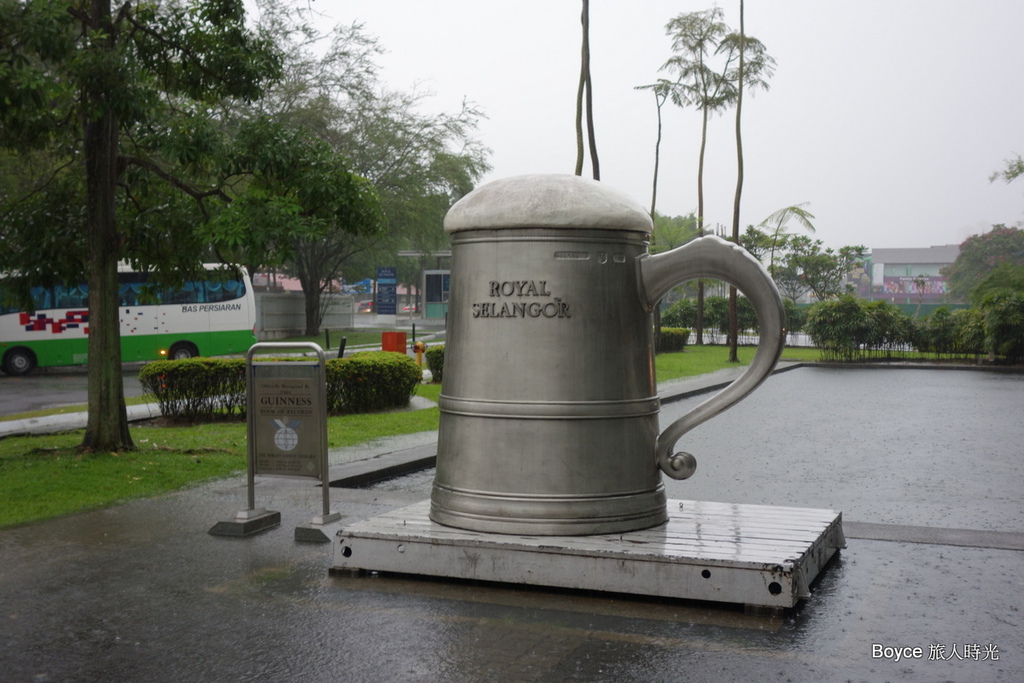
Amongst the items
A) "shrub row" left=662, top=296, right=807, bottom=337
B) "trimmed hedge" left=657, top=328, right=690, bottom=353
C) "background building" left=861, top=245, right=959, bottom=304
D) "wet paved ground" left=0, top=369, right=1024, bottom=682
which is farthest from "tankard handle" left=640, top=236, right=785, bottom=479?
"background building" left=861, top=245, right=959, bottom=304

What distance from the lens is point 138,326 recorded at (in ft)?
92.3

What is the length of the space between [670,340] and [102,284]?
26.9 meters

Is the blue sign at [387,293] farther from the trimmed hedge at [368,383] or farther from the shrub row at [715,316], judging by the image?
the trimmed hedge at [368,383]

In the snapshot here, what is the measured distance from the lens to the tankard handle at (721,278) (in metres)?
5.53

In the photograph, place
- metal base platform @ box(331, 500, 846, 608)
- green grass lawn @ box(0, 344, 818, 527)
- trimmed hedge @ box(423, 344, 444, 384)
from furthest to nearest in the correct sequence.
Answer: trimmed hedge @ box(423, 344, 444, 384) < green grass lawn @ box(0, 344, 818, 527) < metal base platform @ box(331, 500, 846, 608)

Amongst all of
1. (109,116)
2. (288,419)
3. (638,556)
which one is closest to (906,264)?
(109,116)

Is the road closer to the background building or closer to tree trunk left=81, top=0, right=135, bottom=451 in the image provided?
tree trunk left=81, top=0, right=135, bottom=451

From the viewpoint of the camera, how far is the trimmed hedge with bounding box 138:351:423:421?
14.1 m

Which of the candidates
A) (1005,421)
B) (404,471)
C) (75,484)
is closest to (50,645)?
(75,484)

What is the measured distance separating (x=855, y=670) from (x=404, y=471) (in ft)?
20.4

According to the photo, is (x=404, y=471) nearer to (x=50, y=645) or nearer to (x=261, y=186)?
(x=261, y=186)

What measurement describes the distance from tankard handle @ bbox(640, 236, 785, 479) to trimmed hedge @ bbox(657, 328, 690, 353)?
94.8 ft

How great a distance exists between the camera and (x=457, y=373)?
575 cm

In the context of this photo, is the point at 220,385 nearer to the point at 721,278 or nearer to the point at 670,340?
the point at 721,278
